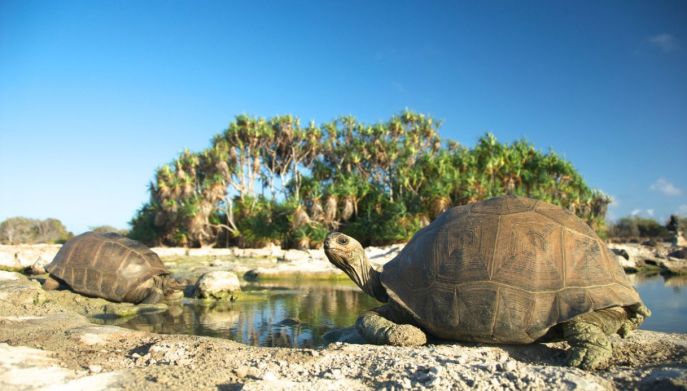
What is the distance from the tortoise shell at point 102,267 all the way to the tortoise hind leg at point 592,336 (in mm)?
8345

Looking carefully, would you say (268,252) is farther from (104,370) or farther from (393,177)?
(104,370)

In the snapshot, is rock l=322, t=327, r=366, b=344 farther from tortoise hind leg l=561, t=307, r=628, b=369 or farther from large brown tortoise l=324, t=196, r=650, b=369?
tortoise hind leg l=561, t=307, r=628, b=369

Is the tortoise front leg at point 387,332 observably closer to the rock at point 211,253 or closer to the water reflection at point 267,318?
the water reflection at point 267,318

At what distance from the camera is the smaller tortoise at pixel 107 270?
955 centimetres

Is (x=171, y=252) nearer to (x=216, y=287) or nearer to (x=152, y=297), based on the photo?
(x=216, y=287)

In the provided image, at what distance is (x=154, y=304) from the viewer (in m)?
9.74

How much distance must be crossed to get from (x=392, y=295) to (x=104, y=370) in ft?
9.92

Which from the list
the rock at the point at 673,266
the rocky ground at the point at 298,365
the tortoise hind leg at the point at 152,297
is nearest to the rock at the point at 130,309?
the tortoise hind leg at the point at 152,297

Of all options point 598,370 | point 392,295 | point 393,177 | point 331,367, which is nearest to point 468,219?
point 392,295

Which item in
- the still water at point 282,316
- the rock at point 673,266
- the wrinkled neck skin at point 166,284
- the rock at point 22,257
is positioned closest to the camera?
the still water at point 282,316

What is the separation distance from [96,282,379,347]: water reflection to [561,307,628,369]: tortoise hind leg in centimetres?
340

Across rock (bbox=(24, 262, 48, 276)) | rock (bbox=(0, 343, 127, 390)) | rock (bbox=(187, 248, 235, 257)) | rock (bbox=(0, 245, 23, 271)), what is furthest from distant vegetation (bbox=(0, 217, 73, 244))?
rock (bbox=(0, 343, 127, 390))

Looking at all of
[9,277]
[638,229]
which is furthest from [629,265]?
[638,229]

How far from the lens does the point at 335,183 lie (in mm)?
Result: 32219
